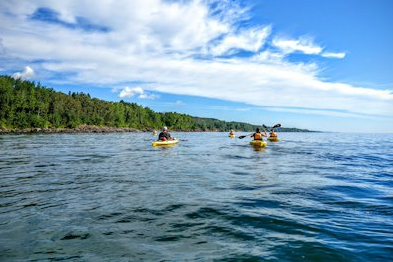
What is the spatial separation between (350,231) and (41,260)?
702 centimetres

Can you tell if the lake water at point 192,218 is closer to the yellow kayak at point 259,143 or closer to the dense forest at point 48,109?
the yellow kayak at point 259,143

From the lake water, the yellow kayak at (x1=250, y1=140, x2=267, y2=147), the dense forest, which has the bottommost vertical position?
the lake water

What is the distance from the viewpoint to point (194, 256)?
6.23 m

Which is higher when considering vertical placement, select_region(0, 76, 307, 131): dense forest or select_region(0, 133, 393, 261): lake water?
select_region(0, 76, 307, 131): dense forest

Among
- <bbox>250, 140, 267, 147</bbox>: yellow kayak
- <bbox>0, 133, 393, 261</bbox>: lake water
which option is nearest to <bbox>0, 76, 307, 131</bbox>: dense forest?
<bbox>250, 140, 267, 147</bbox>: yellow kayak

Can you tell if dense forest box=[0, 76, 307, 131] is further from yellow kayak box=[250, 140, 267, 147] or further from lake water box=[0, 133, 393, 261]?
lake water box=[0, 133, 393, 261]

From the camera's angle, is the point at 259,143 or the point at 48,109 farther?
the point at 48,109

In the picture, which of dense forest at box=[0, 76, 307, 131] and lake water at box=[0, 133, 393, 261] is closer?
lake water at box=[0, 133, 393, 261]

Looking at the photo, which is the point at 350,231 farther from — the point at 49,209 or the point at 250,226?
the point at 49,209

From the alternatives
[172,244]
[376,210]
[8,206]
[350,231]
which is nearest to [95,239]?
[172,244]

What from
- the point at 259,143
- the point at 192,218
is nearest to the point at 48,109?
the point at 259,143

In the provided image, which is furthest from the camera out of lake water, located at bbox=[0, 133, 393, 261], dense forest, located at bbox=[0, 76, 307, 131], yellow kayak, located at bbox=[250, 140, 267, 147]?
dense forest, located at bbox=[0, 76, 307, 131]

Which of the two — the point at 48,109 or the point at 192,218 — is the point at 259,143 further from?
the point at 48,109

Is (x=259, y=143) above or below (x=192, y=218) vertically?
above
